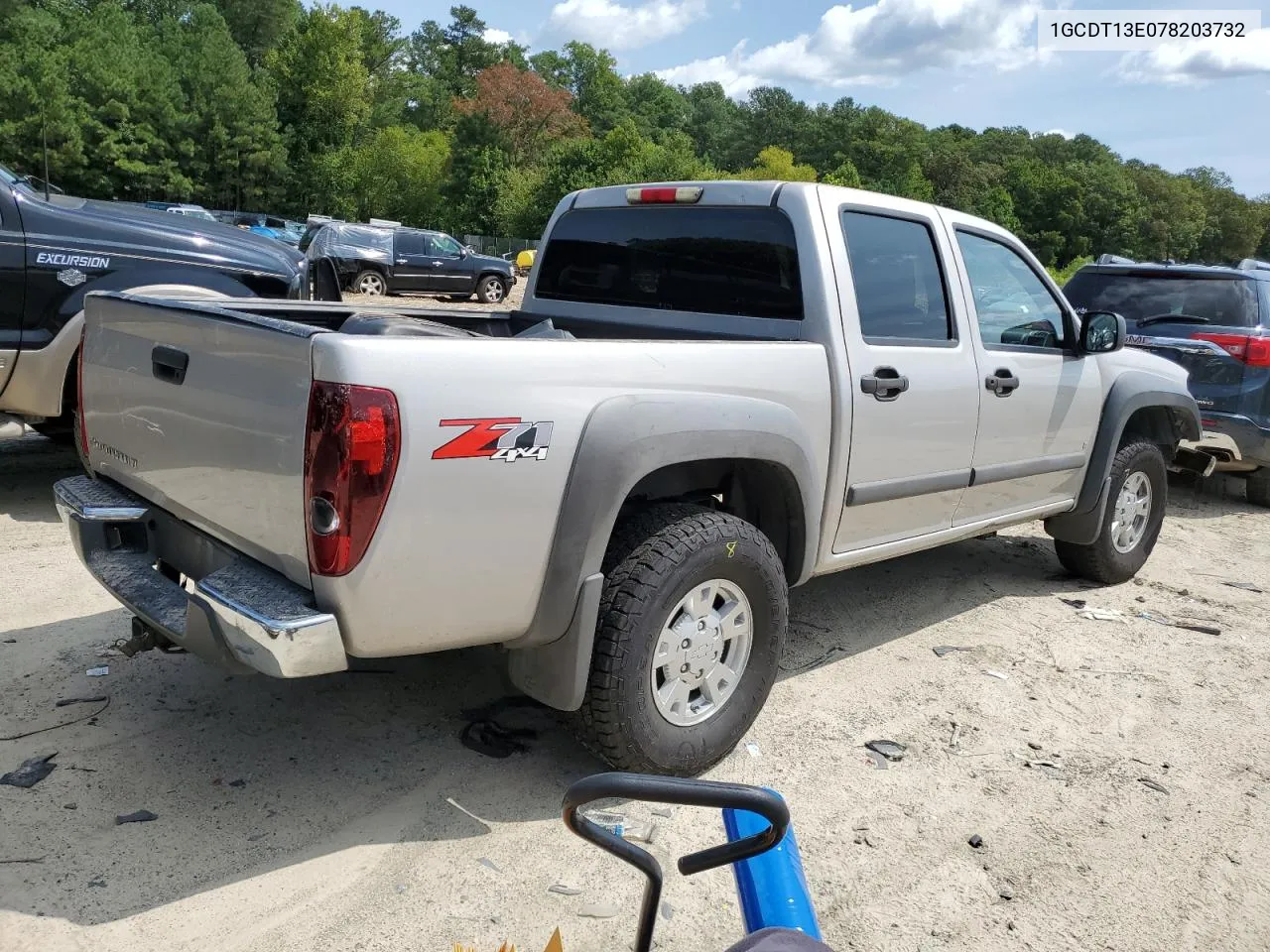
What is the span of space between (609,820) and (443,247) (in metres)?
21.2

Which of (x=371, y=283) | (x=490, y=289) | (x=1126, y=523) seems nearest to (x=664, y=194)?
(x=1126, y=523)

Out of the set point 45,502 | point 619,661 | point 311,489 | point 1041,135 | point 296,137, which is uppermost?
point 1041,135

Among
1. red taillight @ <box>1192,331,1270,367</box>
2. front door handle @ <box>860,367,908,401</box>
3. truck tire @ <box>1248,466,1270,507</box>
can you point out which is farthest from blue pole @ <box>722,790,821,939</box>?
truck tire @ <box>1248,466,1270,507</box>

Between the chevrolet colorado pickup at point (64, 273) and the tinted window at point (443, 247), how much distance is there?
1679 centimetres

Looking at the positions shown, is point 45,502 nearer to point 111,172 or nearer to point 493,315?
point 493,315

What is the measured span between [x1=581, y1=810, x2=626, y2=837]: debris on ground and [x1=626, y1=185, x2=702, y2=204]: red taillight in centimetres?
235

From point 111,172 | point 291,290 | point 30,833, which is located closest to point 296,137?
point 111,172

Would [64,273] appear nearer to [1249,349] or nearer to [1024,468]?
[1024,468]

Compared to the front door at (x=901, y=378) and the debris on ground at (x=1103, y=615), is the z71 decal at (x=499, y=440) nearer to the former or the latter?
the front door at (x=901, y=378)

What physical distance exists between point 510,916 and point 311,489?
118 centimetres

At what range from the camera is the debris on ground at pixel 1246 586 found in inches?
229

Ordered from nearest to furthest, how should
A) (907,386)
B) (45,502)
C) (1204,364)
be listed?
1. (907,386)
2. (45,502)
3. (1204,364)

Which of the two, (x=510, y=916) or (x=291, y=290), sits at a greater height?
(x=291, y=290)

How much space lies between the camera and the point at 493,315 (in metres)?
4.71
